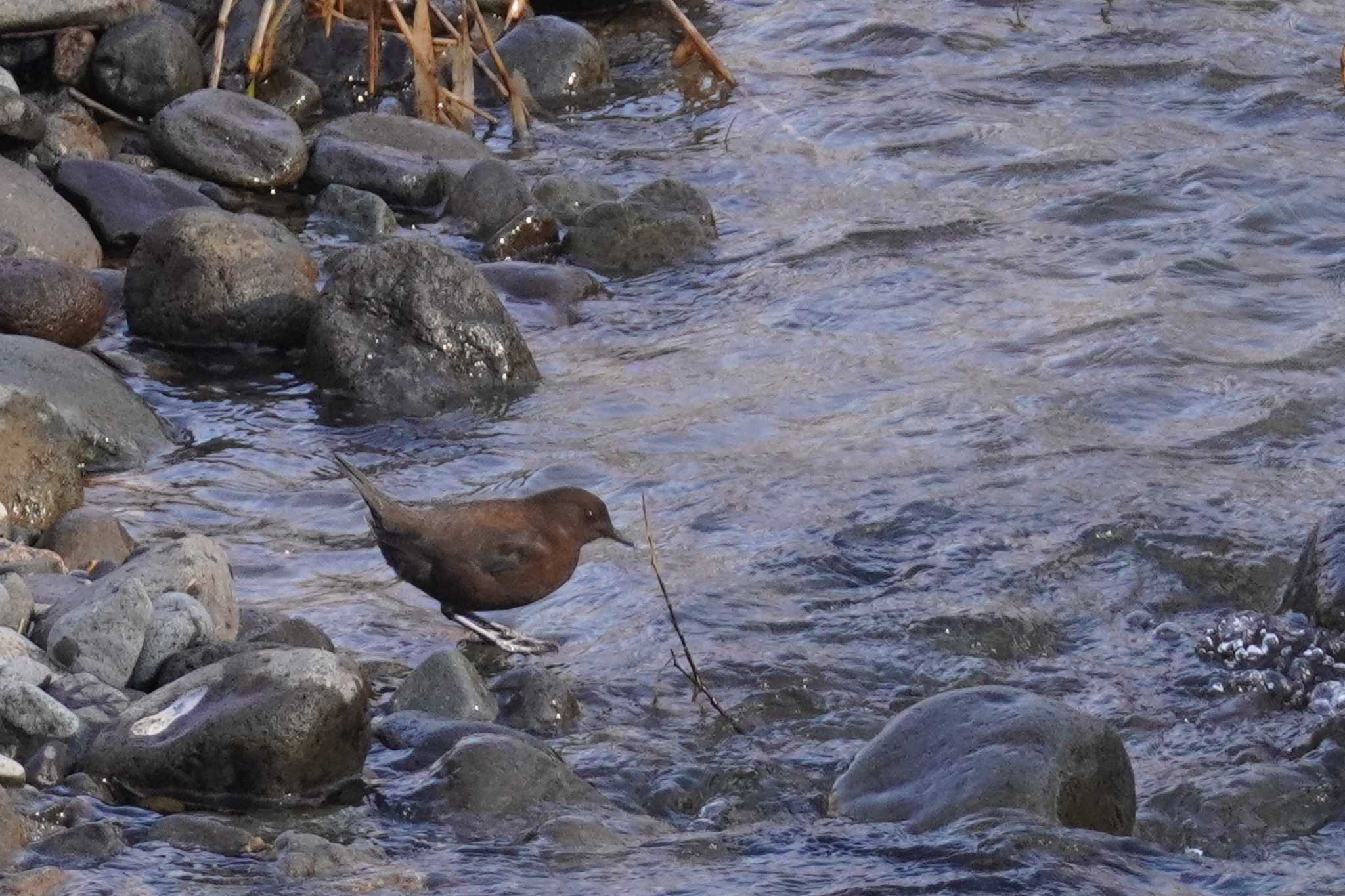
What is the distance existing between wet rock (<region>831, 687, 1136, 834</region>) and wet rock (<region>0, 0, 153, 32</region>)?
8.30 m

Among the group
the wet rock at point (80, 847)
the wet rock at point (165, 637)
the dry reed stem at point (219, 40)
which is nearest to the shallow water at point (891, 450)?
the wet rock at point (80, 847)

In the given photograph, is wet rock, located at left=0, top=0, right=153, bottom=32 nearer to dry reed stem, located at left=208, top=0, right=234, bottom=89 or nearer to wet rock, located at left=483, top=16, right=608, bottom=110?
dry reed stem, located at left=208, top=0, right=234, bottom=89

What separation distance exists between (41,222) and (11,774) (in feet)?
17.7

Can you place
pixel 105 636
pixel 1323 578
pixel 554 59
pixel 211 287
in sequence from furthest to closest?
pixel 554 59 → pixel 211 287 → pixel 1323 578 → pixel 105 636

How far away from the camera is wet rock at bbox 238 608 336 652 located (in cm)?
593

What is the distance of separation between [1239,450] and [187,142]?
6384mm

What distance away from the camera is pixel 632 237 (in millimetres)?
10695

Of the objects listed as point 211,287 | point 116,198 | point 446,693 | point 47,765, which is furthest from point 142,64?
point 47,765

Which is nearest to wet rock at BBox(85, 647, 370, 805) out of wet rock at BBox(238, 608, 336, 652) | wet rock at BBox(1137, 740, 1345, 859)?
wet rock at BBox(238, 608, 336, 652)

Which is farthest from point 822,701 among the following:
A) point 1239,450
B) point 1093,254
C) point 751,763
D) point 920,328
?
point 1093,254

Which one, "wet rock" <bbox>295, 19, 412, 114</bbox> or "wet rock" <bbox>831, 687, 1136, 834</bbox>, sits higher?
"wet rock" <bbox>295, 19, 412, 114</bbox>

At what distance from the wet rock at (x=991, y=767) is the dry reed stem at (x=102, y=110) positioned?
26.5ft

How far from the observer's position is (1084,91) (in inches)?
513

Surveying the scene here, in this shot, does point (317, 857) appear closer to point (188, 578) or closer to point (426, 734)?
point (426, 734)
